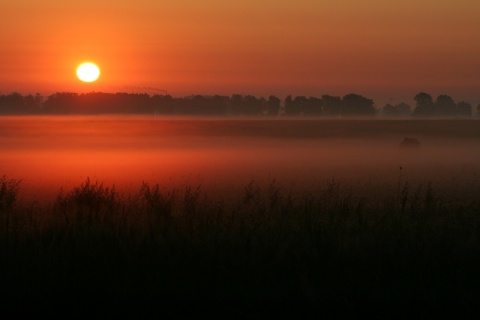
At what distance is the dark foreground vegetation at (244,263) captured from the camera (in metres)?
8.10

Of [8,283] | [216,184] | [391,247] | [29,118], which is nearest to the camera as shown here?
[8,283]

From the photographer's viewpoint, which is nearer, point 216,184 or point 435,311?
point 435,311

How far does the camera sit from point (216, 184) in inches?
1014

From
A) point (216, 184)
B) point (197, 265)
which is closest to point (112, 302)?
point (197, 265)

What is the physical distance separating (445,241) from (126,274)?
14.6 feet

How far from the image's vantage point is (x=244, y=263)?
959 cm

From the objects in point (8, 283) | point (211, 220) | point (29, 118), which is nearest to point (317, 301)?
point (8, 283)

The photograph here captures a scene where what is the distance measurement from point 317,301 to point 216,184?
17.7 meters

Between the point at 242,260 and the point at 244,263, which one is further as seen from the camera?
the point at 242,260

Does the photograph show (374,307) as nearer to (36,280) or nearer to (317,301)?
(317,301)

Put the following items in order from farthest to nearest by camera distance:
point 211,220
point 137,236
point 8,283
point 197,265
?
point 211,220 → point 137,236 → point 197,265 → point 8,283

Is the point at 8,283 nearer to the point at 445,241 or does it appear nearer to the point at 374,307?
the point at 374,307

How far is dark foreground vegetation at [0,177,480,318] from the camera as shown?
8.10 meters

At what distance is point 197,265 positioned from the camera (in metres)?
9.52
